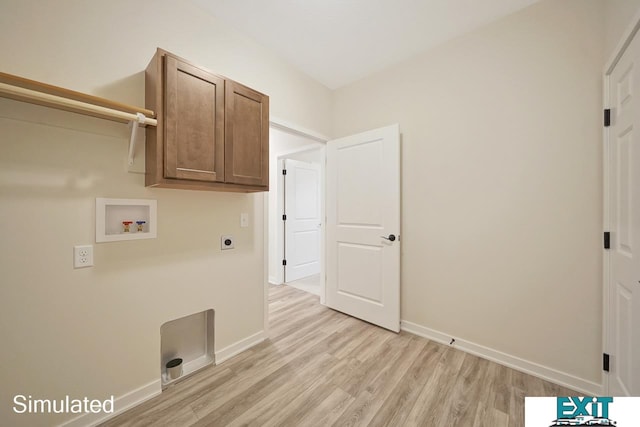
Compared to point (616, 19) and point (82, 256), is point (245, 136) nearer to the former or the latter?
point (82, 256)

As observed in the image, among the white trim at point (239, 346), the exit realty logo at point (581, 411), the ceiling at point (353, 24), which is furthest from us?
the white trim at point (239, 346)

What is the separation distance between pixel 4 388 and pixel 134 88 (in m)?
1.73

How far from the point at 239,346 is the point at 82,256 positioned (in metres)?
1.34

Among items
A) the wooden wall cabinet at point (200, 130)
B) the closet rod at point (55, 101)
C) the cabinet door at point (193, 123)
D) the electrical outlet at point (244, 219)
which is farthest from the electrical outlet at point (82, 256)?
the electrical outlet at point (244, 219)

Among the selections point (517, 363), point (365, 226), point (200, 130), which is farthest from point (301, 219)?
point (517, 363)

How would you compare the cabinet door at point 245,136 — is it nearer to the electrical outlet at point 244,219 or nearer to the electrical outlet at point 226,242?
the electrical outlet at point 244,219

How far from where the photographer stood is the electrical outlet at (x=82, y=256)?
1.34m

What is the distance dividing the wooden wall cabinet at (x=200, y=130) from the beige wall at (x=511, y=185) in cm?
159

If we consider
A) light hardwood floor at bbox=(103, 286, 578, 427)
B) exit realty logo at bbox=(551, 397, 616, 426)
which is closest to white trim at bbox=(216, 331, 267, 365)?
light hardwood floor at bbox=(103, 286, 578, 427)

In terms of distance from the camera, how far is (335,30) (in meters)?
2.10

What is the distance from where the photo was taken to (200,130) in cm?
157

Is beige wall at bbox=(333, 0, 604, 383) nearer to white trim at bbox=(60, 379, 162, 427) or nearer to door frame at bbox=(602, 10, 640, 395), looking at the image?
door frame at bbox=(602, 10, 640, 395)

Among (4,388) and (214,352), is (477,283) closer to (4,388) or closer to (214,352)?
(214,352)

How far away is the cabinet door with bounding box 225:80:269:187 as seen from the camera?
171cm
